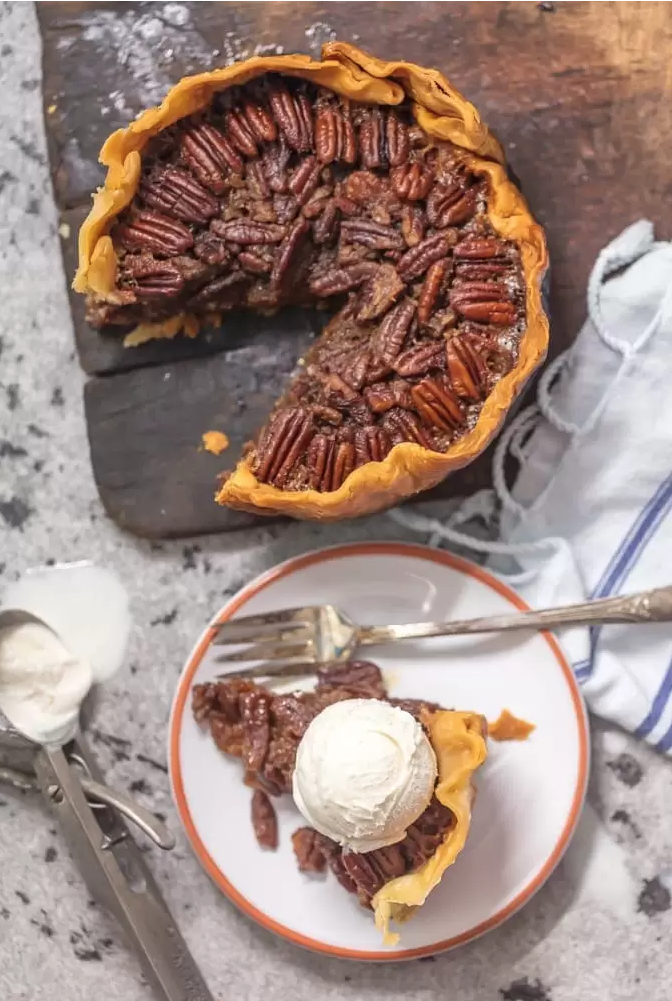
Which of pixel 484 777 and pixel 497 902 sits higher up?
pixel 484 777

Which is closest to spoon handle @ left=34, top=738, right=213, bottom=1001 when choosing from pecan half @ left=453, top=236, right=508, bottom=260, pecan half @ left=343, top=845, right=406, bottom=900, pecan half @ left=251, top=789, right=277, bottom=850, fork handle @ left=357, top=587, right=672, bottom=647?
pecan half @ left=251, top=789, right=277, bottom=850

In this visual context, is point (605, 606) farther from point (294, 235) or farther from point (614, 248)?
point (294, 235)

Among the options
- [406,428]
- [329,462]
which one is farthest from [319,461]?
[406,428]

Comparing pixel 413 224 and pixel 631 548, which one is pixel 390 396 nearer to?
pixel 413 224

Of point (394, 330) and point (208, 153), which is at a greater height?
point (208, 153)

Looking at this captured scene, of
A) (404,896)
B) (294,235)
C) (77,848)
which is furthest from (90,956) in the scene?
(294,235)

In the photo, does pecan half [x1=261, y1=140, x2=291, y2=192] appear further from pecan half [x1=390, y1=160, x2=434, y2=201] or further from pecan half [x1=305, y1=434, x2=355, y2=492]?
pecan half [x1=305, y1=434, x2=355, y2=492]

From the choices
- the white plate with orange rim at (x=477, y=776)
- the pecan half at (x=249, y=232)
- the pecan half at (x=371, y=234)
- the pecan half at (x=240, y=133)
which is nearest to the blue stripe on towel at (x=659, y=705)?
the white plate with orange rim at (x=477, y=776)
